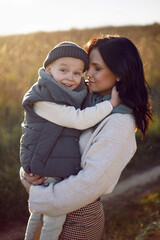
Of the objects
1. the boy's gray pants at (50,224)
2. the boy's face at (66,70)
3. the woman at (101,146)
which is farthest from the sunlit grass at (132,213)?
the boy's face at (66,70)

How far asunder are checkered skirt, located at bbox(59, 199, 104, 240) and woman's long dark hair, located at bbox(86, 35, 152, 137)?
27.4 inches

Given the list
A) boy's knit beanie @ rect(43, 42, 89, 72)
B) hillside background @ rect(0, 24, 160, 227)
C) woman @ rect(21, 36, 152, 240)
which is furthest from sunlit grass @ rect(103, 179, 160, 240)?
boy's knit beanie @ rect(43, 42, 89, 72)

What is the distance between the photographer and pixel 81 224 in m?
1.83

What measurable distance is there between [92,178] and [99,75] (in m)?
0.75

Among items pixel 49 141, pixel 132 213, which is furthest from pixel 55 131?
pixel 132 213

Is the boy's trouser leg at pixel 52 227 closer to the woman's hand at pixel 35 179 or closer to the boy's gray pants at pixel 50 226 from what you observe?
the boy's gray pants at pixel 50 226

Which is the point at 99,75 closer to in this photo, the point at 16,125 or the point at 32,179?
the point at 32,179

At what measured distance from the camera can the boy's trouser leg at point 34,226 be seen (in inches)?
76.9

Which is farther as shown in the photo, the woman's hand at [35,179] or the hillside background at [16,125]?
the hillside background at [16,125]

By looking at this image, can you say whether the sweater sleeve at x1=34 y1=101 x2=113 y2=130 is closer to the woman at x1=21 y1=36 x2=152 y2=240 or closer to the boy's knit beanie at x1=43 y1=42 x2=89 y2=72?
the woman at x1=21 y1=36 x2=152 y2=240

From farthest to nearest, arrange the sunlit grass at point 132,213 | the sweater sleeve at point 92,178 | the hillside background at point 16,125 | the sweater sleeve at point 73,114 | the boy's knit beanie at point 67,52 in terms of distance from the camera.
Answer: the hillside background at point 16,125 < the sunlit grass at point 132,213 < the boy's knit beanie at point 67,52 < the sweater sleeve at point 73,114 < the sweater sleeve at point 92,178

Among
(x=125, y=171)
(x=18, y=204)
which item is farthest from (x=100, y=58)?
(x=125, y=171)

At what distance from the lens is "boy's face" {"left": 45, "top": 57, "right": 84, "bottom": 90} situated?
194 centimetres

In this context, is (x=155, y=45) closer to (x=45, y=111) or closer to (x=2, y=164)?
(x=2, y=164)
